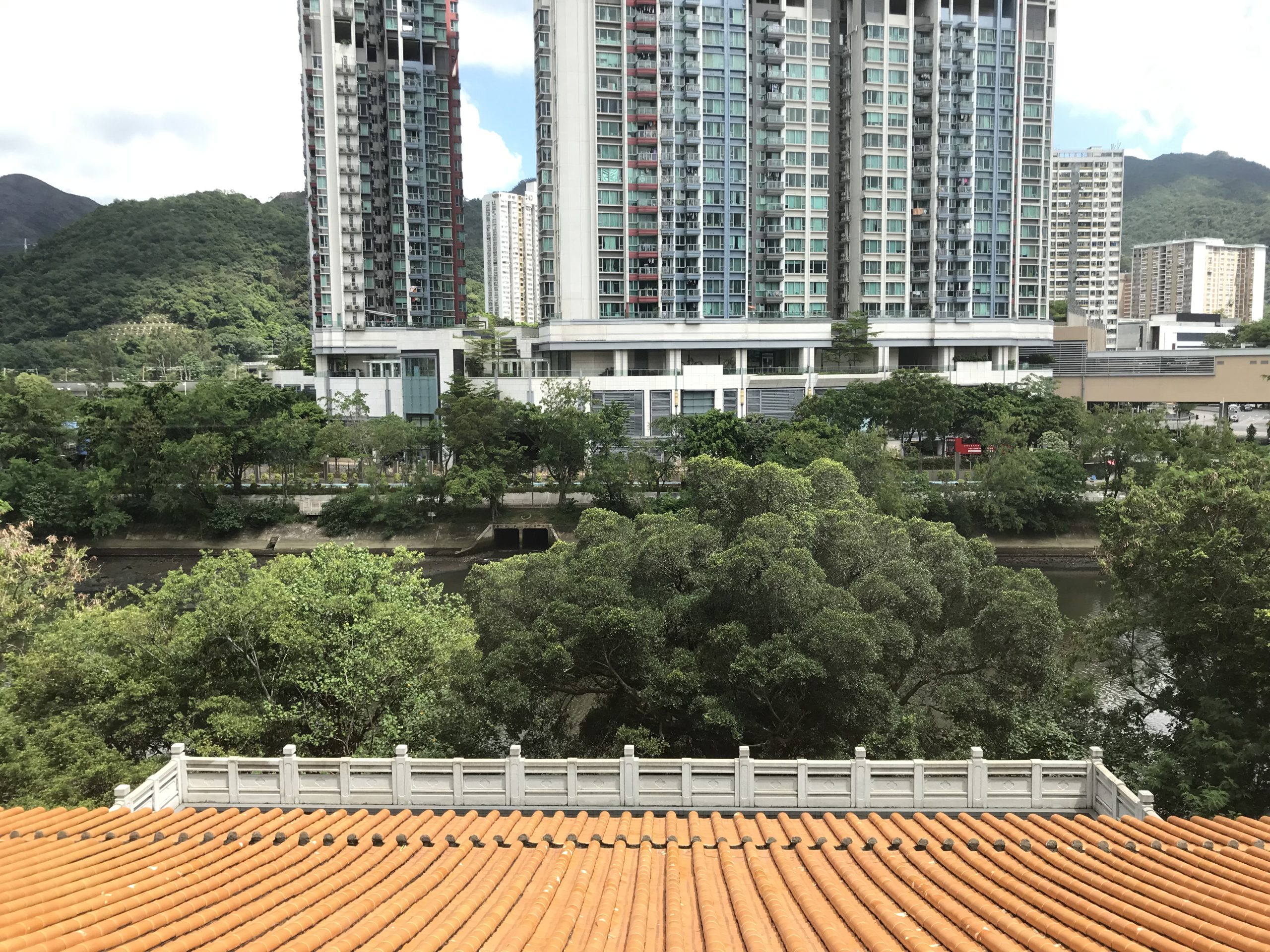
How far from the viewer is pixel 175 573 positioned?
2008 cm

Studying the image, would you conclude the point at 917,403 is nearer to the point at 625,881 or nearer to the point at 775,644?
the point at 775,644

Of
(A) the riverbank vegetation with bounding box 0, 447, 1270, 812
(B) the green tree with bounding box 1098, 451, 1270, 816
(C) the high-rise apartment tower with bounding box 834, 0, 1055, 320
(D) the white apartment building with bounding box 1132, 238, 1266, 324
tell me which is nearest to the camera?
(B) the green tree with bounding box 1098, 451, 1270, 816

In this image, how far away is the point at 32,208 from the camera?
18025 cm

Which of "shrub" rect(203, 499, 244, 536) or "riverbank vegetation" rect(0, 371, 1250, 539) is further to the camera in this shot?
"shrub" rect(203, 499, 244, 536)

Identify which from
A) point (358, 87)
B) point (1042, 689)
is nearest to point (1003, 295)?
point (358, 87)

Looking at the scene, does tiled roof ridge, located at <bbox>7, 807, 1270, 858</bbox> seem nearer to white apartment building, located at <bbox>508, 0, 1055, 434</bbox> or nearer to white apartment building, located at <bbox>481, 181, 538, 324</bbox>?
white apartment building, located at <bbox>508, 0, 1055, 434</bbox>

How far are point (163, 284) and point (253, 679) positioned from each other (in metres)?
103

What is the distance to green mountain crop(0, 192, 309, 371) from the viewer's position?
96.9 m

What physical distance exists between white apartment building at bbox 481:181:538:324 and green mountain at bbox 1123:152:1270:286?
102869 millimetres

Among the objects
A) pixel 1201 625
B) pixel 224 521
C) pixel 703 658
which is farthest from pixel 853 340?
pixel 703 658

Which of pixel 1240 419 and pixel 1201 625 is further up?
pixel 1240 419

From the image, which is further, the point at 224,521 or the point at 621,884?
the point at 224,521

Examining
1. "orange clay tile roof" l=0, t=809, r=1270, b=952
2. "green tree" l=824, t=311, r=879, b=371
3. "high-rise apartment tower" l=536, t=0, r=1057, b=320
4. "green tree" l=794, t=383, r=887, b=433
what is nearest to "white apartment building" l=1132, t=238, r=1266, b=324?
A: "high-rise apartment tower" l=536, t=0, r=1057, b=320

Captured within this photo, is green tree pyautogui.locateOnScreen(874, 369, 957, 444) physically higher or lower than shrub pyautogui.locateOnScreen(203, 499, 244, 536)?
higher
